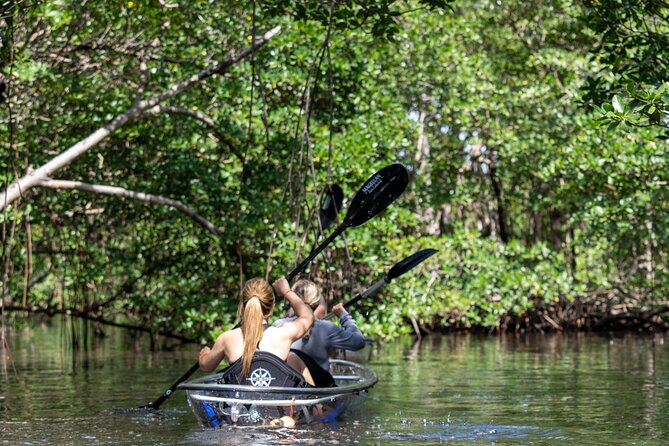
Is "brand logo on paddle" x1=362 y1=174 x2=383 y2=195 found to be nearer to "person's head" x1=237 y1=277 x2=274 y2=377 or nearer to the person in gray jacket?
the person in gray jacket

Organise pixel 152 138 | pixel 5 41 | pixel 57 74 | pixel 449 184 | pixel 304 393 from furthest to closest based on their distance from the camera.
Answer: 1. pixel 449 184
2. pixel 152 138
3. pixel 57 74
4. pixel 5 41
5. pixel 304 393

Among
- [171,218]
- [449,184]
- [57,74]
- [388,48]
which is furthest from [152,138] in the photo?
[449,184]

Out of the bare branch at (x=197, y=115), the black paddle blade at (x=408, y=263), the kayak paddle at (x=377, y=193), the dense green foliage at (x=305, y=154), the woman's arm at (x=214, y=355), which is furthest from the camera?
the dense green foliage at (x=305, y=154)

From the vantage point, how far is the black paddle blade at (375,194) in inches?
391

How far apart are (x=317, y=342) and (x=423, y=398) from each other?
2251 millimetres

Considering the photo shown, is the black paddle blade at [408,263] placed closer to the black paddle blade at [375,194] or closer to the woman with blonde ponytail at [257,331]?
the black paddle blade at [375,194]

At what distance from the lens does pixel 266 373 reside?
767 centimetres

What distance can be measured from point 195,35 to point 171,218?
2891mm

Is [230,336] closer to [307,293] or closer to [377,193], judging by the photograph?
[307,293]

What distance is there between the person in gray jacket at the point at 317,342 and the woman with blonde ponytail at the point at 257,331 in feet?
1.17

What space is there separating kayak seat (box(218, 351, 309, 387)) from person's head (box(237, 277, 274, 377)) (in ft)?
0.20

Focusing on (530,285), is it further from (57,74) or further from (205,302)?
(57,74)

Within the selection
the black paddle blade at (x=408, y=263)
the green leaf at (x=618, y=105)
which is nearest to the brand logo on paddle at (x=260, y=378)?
the green leaf at (x=618, y=105)

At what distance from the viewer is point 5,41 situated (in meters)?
9.15
